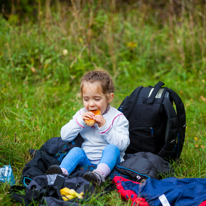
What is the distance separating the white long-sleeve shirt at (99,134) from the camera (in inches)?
99.6

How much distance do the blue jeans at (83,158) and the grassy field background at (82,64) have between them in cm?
76

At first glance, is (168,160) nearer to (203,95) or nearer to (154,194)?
(154,194)

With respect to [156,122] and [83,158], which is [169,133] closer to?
[156,122]

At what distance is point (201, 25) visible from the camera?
18.9 ft

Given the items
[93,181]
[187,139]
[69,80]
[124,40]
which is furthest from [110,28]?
[93,181]

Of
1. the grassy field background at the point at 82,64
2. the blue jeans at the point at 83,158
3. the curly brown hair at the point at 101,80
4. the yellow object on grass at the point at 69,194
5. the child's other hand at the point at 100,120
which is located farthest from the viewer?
the grassy field background at the point at 82,64

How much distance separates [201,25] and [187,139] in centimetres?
336

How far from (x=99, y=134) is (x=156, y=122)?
0.62 m

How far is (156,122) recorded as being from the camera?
279cm

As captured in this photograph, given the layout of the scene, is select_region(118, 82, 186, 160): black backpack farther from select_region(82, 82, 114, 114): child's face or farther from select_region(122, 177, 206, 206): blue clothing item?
select_region(122, 177, 206, 206): blue clothing item

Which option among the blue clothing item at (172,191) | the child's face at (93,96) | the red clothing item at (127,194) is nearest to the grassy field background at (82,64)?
the child's face at (93,96)


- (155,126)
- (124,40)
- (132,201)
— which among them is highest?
(124,40)

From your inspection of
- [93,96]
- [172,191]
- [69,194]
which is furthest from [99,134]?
[172,191]

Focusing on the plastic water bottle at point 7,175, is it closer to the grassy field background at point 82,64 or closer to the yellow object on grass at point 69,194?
the yellow object on grass at point 69,194
